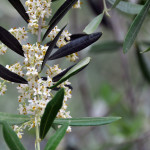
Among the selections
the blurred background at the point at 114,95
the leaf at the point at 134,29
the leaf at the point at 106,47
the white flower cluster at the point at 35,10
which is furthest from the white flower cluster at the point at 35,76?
the leaf at the point at 106,47

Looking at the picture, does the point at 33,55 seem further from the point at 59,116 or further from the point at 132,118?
the point at 132,118

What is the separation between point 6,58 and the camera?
2471 mm

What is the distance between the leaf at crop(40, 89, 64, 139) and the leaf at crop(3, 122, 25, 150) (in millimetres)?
72

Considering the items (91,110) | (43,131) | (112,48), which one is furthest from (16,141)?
(91,110)

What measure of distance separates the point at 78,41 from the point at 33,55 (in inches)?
4.8

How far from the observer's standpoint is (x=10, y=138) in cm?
68

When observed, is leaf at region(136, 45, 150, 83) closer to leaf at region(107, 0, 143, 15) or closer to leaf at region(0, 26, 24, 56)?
leaf at region(107, 0, 143, 15)

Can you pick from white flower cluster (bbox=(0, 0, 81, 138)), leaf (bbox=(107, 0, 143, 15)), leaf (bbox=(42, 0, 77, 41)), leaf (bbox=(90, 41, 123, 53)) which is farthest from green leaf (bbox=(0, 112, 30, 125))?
leaf (bbox=(90, 41, 123, 53))

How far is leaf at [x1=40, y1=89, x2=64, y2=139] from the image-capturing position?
0.69 metres

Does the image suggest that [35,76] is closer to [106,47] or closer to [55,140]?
[55,140]

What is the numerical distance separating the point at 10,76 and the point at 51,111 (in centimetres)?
16

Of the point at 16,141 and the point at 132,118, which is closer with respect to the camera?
the point at 16,141

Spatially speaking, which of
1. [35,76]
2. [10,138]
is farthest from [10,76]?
[10,138]

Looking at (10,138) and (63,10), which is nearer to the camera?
(10,138)
